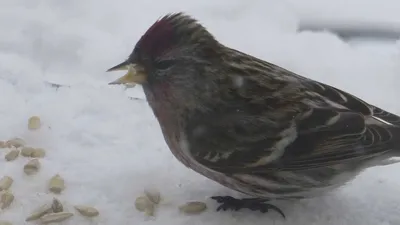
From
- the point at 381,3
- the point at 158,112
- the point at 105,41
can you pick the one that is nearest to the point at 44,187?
the point at 158,112

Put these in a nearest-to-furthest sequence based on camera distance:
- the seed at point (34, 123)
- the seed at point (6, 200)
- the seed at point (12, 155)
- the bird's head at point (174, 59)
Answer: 1. the bird's head at point (174, 59)
2. the seed at point (6, 200)
3. the seed at point (12, 155)
4. the seed at point (34, 123)

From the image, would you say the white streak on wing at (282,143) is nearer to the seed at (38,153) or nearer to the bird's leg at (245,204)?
the bird's leg at (245,204)

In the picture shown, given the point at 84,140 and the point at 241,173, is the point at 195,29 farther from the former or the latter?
the point at 84,140

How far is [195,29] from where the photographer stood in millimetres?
1664

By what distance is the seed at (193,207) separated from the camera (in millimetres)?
1742

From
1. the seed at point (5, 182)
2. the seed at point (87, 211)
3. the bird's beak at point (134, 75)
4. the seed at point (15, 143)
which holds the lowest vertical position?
the seed at point (87, 211)

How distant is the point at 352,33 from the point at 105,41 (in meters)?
0.66

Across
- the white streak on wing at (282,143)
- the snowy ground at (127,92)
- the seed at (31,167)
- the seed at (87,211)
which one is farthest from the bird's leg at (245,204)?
the seed at (31,167)

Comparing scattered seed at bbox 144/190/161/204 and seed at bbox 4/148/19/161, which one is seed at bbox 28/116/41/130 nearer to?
seed at bbox 4/148/19/161

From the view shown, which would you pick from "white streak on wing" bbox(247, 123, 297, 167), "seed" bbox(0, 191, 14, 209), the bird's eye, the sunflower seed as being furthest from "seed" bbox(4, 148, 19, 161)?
"white streak on wing" bbox(247, 123, 297, 167)

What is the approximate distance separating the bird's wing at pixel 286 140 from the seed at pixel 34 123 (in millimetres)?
455

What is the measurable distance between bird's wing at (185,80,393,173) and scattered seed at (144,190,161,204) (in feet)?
0.52

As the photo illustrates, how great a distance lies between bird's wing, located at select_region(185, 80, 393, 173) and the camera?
5.43ft

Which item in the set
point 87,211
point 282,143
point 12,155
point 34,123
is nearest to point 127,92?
point 34,123
